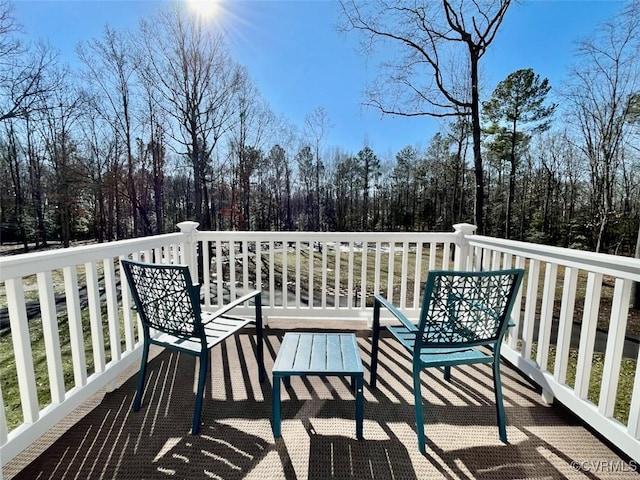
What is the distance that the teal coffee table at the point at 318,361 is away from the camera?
145 centimetres

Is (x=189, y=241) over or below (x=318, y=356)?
over

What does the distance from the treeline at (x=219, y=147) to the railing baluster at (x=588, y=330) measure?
6767 millimetres

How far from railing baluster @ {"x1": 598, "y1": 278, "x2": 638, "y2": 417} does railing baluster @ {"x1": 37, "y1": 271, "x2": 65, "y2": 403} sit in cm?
281

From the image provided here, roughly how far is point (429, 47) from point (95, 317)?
23.8ft

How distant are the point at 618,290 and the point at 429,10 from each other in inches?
247

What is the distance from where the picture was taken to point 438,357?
1562mm

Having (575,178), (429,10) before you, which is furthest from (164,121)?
(575,178)

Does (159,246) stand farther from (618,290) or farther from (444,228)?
(444,228)

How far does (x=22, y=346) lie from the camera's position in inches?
54.7

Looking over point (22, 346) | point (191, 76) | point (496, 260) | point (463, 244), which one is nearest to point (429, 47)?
point (463, 244)

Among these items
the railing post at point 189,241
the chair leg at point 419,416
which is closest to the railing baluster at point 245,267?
the railing post at point 189,241

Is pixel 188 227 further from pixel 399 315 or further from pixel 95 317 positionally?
pixel 399 315

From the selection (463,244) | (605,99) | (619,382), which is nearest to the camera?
(619,382)

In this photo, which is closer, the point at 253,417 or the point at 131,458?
the point at 131,458
